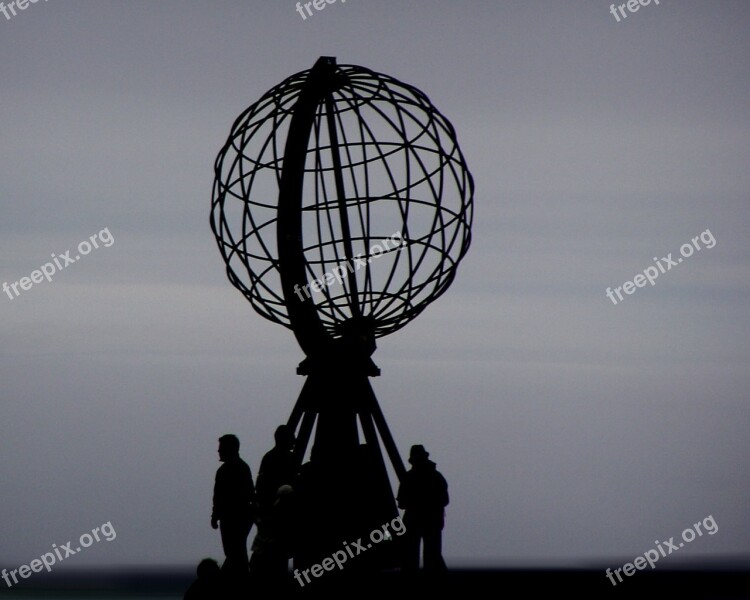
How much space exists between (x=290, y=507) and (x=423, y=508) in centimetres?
145

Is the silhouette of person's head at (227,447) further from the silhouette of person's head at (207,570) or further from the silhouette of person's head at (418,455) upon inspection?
the silhouette of person's head at (207,570)

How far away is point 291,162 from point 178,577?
21873 millimetres

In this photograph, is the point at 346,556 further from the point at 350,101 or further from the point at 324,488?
the point at 350,101

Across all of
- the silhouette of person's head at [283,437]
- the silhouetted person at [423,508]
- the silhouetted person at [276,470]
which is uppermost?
the silhouette of person's head at [283,437]

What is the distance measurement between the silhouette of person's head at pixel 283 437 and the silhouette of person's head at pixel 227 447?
592 mm

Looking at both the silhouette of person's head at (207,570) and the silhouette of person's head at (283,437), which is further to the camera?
the silhouette of person's head at (283,437)

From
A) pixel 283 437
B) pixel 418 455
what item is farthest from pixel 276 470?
pixel 418 455

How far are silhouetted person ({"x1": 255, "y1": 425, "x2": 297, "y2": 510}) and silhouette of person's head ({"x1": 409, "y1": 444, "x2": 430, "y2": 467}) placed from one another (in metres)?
1.14

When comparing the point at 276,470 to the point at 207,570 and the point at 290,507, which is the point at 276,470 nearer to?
the point at 290,507

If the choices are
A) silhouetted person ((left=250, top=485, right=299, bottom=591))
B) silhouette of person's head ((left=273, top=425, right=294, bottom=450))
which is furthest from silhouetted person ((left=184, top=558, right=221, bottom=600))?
silhouette of person's head ((left=273, top=425, right=294, bottom=450))

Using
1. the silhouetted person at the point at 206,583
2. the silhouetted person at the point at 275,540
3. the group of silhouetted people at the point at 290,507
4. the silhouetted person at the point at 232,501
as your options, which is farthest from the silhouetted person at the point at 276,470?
the silhouetted person at the point at 206,583

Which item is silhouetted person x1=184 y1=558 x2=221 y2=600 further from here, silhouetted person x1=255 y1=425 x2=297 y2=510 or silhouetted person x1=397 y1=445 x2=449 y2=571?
silhouetted person x1=397 y1=445 x2=449 y2=571

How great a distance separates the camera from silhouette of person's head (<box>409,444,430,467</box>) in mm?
11234

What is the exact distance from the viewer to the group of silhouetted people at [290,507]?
10.7 metres
